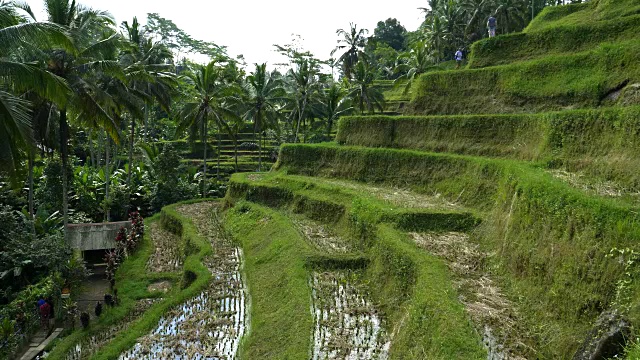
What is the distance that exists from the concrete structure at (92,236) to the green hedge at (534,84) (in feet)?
38.6

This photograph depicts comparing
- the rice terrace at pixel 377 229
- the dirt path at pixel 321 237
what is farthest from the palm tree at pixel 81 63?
the dirt path at pixel 321 237

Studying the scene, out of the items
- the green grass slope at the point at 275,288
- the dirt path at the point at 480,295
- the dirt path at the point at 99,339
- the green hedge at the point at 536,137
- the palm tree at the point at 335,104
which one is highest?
the palm tree at the point at 335,104

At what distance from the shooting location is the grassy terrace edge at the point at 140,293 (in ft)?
31.2

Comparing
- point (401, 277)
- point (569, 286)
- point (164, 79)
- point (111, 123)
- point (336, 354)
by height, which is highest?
point (164, 79)

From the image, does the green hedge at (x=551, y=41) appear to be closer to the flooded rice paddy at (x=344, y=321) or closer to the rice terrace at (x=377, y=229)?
the rice terrace at (x=377, y=229)

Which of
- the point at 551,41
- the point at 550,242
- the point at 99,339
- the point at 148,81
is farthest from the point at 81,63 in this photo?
the point at 551,41

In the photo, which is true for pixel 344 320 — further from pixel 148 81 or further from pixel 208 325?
pixel 148 81

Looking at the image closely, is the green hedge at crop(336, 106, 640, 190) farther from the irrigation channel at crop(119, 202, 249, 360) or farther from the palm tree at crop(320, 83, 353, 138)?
the palm tree at crop(320, 83, 353, 138)

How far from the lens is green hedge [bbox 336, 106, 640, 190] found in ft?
28.7

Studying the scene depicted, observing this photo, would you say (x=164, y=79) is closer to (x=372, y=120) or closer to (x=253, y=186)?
(x=253, y=186)

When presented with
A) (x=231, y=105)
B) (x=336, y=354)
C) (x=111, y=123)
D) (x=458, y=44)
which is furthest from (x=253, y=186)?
(x=458, y=44)

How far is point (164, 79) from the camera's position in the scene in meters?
26.8

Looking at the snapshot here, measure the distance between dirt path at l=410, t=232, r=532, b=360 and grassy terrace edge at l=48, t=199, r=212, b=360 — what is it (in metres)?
5.82

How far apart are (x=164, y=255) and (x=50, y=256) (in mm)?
4022
